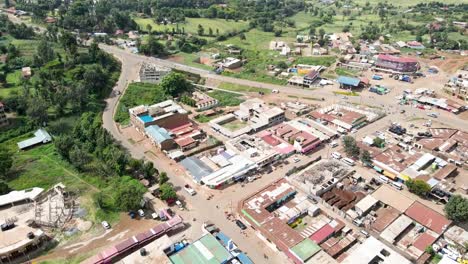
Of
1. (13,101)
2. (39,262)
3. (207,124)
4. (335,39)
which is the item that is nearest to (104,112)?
(13,101)

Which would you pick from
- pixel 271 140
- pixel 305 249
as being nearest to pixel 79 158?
pixel 271 140

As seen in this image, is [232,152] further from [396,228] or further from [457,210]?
[457,210]

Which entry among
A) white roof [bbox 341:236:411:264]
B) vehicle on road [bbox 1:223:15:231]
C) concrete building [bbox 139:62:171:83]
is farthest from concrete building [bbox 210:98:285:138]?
vehicle on road [bbox 1:223:15:231]

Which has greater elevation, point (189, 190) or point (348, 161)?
point (348, 161)

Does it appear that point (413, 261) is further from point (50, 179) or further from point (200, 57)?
point (200, 57)

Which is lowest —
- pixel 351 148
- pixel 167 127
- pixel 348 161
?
pixel 348 161

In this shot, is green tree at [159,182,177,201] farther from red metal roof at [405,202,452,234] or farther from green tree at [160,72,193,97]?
green tree at [160,72,193,97]

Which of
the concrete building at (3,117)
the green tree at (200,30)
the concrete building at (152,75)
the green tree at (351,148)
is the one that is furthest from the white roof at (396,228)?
the green tree at (200,30)
